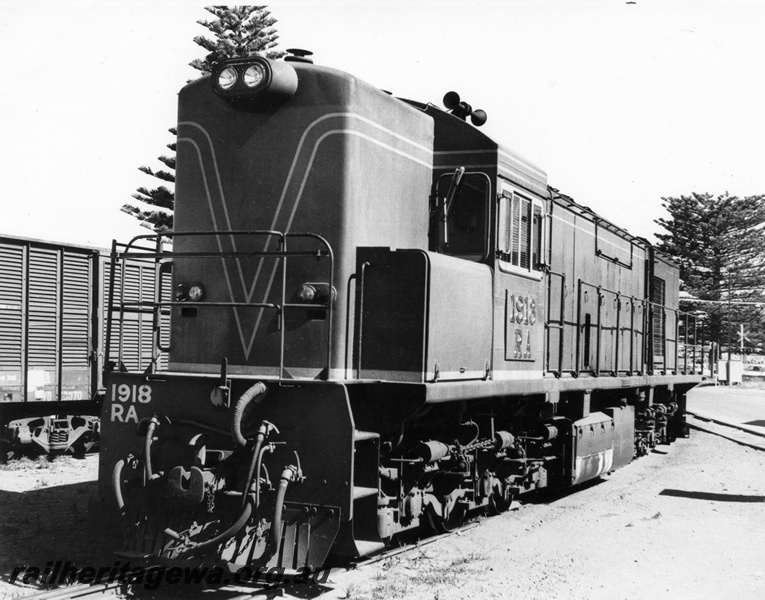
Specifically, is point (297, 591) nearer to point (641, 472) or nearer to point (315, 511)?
point (315, 511)

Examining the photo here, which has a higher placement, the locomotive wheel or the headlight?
the headlight

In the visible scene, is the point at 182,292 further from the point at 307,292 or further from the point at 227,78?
the point at 227,78

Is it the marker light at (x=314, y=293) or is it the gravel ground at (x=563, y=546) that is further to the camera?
the marker light at (x=314, y=293)

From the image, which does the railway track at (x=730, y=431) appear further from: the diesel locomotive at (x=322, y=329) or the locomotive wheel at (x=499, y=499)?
the diesel locomotive at (x=322, y=329)

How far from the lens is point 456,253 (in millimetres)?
7922

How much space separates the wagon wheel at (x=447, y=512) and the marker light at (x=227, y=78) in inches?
154

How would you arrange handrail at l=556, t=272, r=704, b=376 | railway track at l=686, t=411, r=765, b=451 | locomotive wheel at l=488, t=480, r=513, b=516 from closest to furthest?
locomotive wheel at l=488, t=480, r=513, b=516, handrail at l=556, t=272, r=704, b=376, railway track at l=686, t=411, r=765, b=451

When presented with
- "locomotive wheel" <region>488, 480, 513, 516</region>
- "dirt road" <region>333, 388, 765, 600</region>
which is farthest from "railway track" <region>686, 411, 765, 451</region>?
"locomotive wheel" <region>488, 480, 513, 516</region>

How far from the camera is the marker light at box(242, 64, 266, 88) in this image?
670 cm

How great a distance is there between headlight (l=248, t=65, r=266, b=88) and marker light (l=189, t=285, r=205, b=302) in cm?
169

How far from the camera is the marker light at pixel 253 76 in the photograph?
670cm

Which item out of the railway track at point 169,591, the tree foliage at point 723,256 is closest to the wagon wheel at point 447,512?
the railway track at point 169,591

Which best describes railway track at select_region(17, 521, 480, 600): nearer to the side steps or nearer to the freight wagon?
the side steps

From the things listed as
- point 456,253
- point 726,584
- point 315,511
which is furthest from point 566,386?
point 315,511
